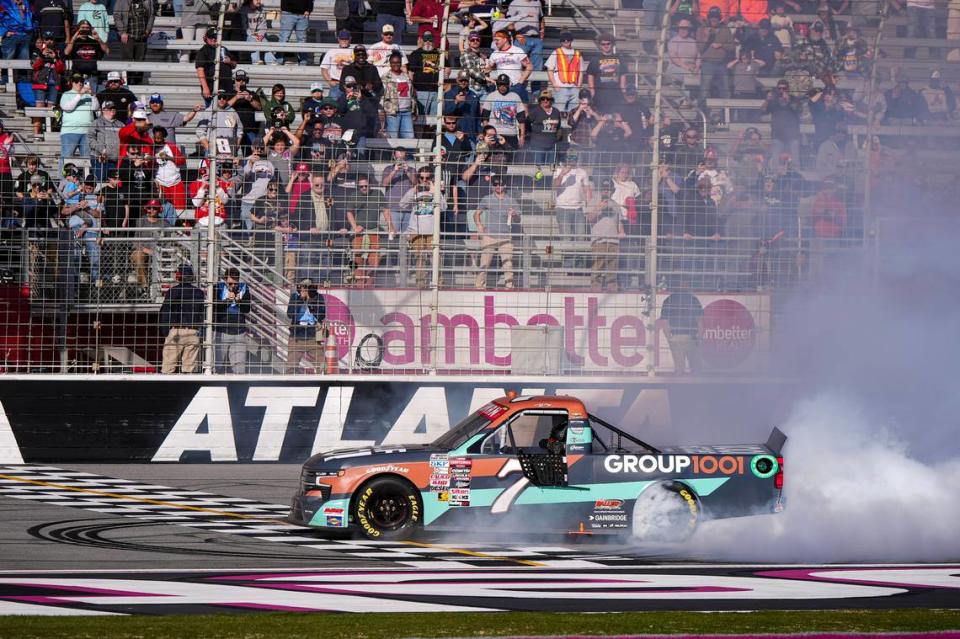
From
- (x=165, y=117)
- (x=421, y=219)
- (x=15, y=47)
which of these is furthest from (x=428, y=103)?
(x=15, y=47)

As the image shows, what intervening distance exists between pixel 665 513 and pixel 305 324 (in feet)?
19.6

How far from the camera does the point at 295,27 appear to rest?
19453 mm

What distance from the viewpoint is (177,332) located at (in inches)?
602

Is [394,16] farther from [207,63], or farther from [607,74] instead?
[607,74]

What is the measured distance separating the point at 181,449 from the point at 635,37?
25.3 feet

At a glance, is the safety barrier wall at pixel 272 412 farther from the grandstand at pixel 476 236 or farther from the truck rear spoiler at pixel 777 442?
the truck rear spoiler at pixel 777 442

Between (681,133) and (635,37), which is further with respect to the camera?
(635,37)


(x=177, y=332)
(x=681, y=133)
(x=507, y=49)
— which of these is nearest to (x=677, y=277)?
(x=681, y=133)

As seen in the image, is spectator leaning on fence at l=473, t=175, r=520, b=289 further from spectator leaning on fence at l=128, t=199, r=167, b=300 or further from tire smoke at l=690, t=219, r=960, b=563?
spectator leaning on fence at l=128, t=199, r=167, b=300

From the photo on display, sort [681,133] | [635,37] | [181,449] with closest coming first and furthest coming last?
[181,449]
[681,133]
[635,37]

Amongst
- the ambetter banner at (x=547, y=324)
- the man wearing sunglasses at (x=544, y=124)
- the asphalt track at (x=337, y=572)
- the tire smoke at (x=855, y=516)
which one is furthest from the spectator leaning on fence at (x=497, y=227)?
the tire smoke at (x=855, y=516)

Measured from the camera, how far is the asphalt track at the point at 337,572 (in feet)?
26.5

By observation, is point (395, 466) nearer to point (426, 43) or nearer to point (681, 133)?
point (681, 133)

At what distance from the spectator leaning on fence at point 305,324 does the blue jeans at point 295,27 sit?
17.3ft
